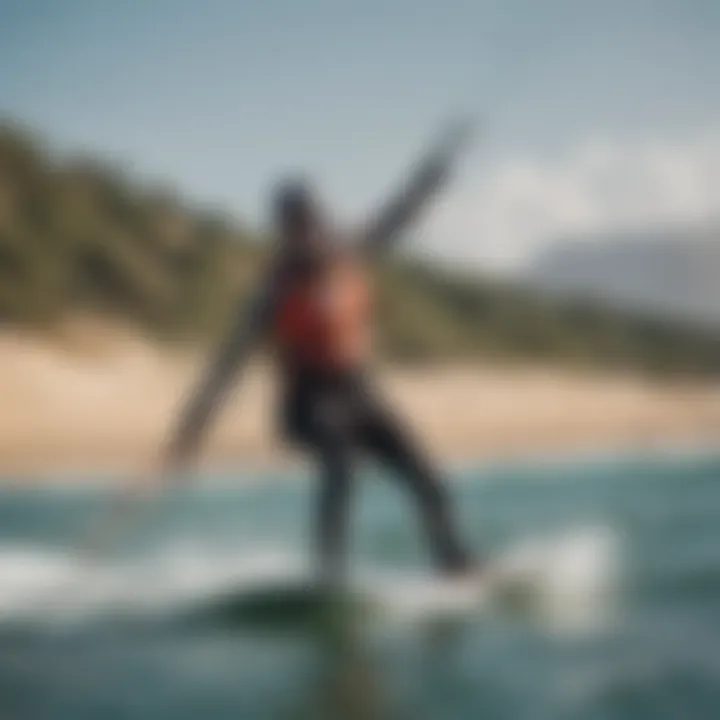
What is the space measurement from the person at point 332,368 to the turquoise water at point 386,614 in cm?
5

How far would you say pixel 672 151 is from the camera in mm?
2453

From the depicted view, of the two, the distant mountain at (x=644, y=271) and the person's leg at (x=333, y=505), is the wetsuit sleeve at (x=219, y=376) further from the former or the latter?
the distant mountain at (x=644, y=271)

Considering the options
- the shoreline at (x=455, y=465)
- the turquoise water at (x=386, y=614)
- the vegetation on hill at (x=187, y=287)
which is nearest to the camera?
the turquoise water at (x=386, y=614)

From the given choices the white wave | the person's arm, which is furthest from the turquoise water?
the person's arm

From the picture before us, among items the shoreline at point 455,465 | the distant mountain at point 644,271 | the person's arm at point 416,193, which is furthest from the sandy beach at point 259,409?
the person's arm at point 416,193

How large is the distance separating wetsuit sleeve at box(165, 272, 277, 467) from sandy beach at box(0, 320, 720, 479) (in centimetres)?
3

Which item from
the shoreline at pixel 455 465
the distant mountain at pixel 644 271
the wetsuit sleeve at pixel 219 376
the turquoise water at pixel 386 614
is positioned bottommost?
the turquoise water at pixel 386 614

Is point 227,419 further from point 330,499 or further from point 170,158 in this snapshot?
point 170,158

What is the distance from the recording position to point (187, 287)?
2.60 metres

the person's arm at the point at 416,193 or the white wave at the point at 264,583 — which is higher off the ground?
the person's arm at the point at 416,193

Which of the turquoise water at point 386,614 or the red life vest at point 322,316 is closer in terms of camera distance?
the turquoise water at point 386,614

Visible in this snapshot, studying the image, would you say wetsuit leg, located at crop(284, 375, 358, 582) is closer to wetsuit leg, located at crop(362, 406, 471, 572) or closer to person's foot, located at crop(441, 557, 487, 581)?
wetsuit leg, located at crop(362, 406, 471, 572)

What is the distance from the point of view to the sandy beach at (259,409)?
2.36 meters

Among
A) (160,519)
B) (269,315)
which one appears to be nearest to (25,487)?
(160,519)
